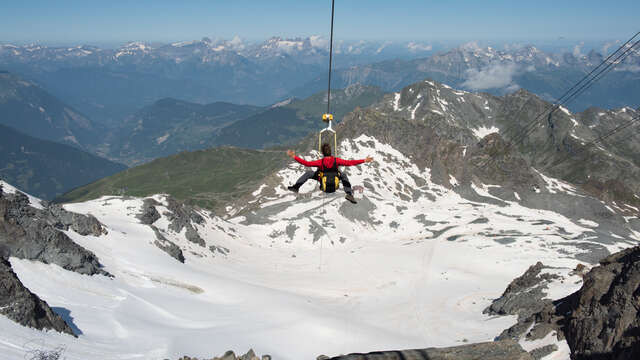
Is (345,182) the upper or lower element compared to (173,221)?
upper

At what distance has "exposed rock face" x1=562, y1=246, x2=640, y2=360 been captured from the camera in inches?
959

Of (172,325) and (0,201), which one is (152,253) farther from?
(172,325)

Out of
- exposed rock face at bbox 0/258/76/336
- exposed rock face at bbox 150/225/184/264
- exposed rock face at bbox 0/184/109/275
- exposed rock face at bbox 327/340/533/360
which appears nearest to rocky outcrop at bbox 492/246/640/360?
exposed rock face at bbox 327/340/533/360

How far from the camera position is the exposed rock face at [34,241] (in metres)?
36.5

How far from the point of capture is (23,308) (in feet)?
78.6

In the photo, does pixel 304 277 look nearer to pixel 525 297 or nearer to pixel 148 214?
pixel 148 214

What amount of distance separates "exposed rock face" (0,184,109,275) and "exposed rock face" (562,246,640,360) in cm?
4207

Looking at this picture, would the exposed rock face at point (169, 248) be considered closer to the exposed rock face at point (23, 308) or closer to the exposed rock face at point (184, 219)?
the exposed rock face at point (184, 219)

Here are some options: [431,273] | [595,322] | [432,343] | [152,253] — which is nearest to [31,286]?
[152,253]

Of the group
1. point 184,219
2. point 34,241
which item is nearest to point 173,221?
point 184,219

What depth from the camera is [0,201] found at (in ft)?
130

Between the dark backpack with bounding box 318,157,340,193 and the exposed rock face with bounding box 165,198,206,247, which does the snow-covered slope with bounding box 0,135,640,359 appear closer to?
the exposed rock face with bounding box 165,198,206,247

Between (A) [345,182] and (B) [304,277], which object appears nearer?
(A) [345,182]

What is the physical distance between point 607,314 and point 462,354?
14.6 meters
